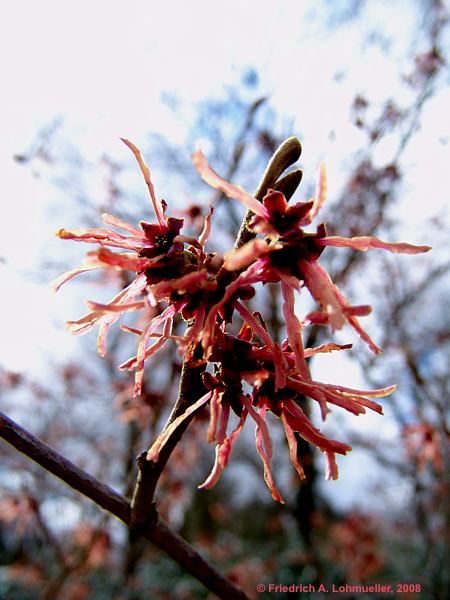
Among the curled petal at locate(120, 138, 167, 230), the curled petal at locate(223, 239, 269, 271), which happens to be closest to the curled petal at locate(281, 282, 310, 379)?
the curled petal at locate(223, 239, 269, 271)

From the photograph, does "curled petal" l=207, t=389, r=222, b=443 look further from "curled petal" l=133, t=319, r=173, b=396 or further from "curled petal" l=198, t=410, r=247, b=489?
"curled petal" l=133, t=319, r=173, b=396

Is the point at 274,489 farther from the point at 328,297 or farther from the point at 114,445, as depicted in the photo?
the point at 114,445

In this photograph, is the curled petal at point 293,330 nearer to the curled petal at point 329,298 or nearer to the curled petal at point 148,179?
the curled petal at point 329,298

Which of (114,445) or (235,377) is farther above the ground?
(235,377)

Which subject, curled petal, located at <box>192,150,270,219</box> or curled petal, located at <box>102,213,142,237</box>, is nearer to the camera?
curled petal, located at <box>192,150,270,219</box>

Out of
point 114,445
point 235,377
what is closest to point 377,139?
point 235,377
